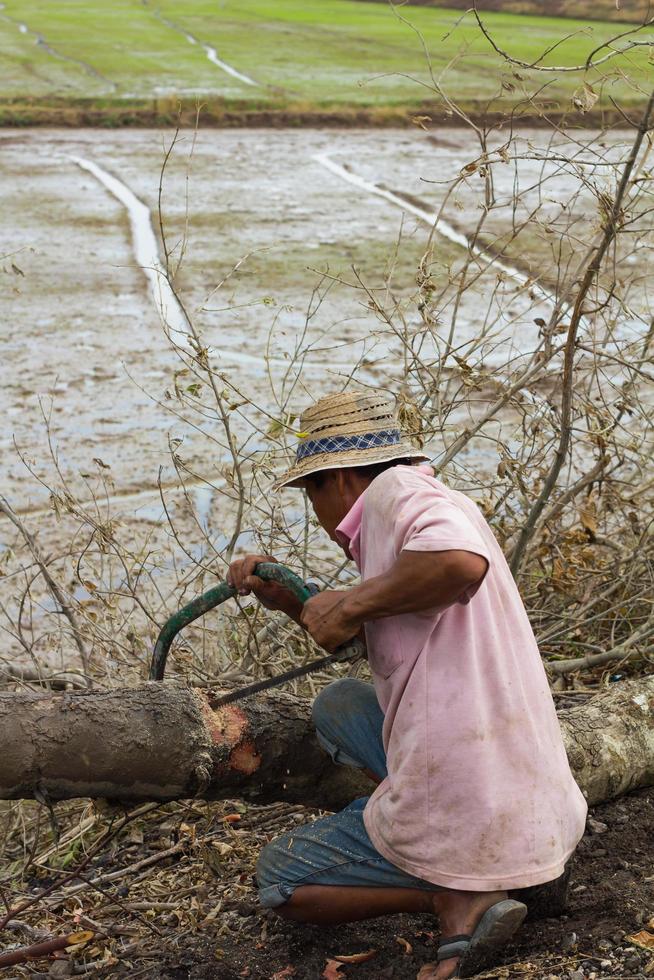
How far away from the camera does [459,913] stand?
2529 millimetres

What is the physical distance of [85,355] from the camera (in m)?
7.77

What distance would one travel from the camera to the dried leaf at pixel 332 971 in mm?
2752

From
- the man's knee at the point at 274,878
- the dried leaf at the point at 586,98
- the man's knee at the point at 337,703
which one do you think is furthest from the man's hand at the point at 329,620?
the dried leaf at the point at 586,98

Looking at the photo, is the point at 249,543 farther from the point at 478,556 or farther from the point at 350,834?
the point at 478,556

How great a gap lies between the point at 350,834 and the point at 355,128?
16401 mm

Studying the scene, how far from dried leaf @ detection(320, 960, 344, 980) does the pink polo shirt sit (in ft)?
1.29

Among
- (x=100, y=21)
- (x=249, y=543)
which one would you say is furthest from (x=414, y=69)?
(x=249, y=543)

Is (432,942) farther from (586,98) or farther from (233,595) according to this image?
(586,98)

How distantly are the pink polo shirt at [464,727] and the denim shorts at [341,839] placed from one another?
0.12 metres

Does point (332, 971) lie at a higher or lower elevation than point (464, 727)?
lower

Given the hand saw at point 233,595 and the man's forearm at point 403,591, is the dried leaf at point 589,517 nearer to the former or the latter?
the hand saw at point 233,595

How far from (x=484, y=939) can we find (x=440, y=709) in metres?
0.49

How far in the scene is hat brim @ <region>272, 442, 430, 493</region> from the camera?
8.61 ft

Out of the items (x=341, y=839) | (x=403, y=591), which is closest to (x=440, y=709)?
(x=403, y=591)
